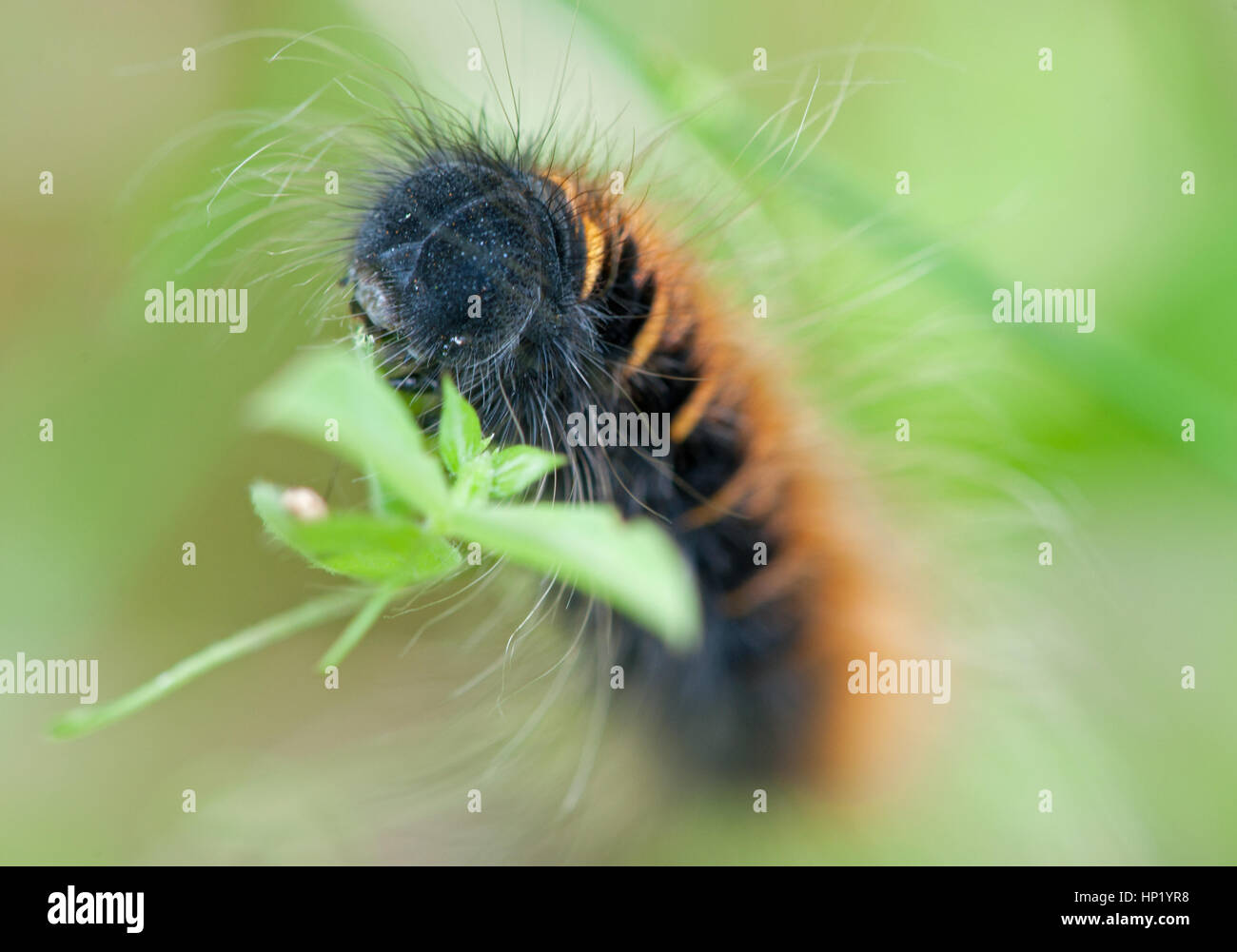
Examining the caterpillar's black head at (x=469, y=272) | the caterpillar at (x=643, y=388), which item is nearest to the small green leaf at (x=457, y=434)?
the caterpillar at (x=643, y=388)

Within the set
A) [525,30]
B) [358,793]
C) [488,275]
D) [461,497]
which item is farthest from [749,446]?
[358,793]

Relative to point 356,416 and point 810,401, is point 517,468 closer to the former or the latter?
point 356,416

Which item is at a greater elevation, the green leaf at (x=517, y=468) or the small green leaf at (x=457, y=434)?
the small green leaf at (x=457, y=434)

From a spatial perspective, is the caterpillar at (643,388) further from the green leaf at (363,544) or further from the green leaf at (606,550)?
the green leaf at (606,550)

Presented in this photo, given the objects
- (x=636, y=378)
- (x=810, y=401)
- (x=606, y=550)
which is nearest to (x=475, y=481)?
(x=606, y=550)

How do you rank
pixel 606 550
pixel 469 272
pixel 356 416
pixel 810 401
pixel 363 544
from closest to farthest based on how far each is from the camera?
pixel 606 550 < pixel 356 416 < pixel 363 544 < pixel 469 272 < pixel 810 401

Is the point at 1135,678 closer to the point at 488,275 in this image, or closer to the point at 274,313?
the point at 488,275

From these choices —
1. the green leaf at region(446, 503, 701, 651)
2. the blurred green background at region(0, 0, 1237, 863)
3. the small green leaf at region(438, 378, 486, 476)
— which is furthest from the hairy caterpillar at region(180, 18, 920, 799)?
the green leaf at region(446, 503, 701, 651)

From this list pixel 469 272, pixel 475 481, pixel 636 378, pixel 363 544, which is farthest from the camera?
pixel 636 378
